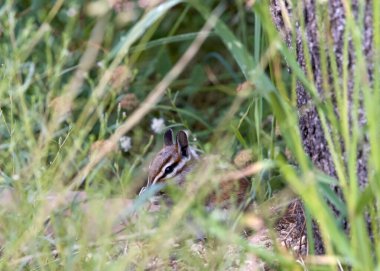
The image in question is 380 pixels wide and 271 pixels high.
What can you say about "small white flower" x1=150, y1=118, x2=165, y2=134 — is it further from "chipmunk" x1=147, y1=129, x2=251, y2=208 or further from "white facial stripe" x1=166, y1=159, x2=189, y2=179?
Answer: "white facial stripe" x1=166, y1=159, x2=189, y2=179

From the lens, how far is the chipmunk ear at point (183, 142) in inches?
178

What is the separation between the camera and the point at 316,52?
305 centimetres

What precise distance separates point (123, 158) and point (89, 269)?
7.45 ft

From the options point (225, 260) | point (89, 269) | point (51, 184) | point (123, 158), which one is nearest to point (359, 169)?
point (225, 260)

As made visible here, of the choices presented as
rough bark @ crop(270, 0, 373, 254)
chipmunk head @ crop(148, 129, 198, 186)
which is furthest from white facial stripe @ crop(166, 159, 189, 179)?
rough bark @ crop(270, 0, 373, 254)

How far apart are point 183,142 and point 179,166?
0.11 m

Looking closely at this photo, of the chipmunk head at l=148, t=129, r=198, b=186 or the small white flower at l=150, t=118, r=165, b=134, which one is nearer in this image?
the chipmunk head at l=148, t=129, r=198, b=186

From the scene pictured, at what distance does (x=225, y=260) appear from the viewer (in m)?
3.18

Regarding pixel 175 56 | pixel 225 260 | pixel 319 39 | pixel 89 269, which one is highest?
pixel 319 39

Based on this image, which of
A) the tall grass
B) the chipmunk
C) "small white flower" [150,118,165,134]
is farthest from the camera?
"small white flower" [150,118,165,134]

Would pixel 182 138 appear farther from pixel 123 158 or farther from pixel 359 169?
pixel 359 169

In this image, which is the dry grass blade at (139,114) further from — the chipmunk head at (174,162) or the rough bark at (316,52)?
the chipmunk head at (174,162)

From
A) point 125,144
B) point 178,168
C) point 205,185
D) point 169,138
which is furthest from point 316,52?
point 125,144

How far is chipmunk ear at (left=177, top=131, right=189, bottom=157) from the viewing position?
452cm
